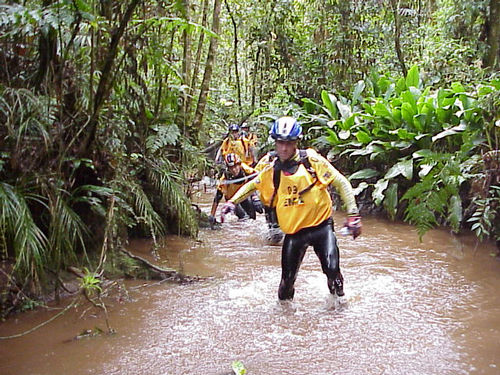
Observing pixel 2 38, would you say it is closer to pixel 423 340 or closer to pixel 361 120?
pixel 423 340

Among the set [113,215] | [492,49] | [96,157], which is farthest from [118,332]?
[492,49]

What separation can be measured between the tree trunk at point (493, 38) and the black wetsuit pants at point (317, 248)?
720 centimetres

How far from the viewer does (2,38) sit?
15.5ft

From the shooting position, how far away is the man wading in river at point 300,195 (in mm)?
4918

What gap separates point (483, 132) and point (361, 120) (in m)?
3.78

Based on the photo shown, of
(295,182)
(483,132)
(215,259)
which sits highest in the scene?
(483,132)

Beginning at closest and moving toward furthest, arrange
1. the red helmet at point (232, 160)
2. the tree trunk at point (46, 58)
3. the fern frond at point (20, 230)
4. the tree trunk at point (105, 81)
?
the fern frond at point (20, 230)
the tree trunk at point (105, 81)
the tree trunk at point (46, 58)
the red helmet at point (232, 160)

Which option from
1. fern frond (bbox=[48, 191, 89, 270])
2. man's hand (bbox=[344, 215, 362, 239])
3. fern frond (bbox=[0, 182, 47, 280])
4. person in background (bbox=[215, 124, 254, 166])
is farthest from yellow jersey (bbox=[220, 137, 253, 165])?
fern frond (bbox=[0, 182, 47, 280])

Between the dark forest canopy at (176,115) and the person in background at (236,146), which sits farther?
the person in background at (236,146)

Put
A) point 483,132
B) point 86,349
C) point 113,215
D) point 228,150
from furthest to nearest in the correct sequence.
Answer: point 228,150
point 483,132
point 113,215
point 86,349

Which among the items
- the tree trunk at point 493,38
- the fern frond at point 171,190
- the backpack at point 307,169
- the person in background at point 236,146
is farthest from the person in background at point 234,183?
the tree trunk at point 493,38

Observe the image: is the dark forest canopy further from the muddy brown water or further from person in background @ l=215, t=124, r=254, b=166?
the muddy brown water

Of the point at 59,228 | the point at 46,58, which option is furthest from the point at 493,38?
the point at 59,228

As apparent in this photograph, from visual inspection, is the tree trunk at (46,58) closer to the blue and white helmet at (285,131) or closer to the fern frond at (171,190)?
the blue and white helmet at (285,131)
